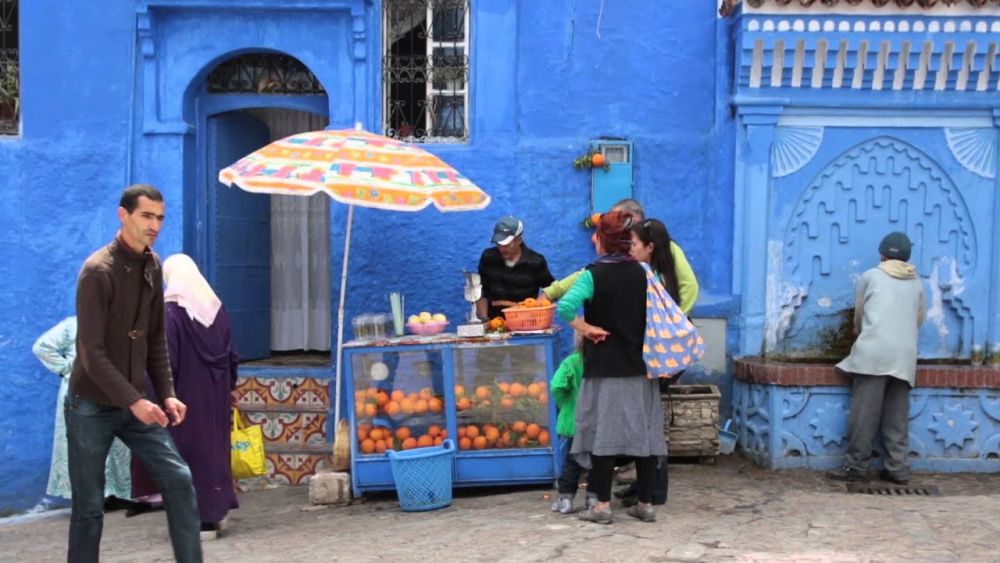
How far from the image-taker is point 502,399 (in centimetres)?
676

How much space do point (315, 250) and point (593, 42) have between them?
10.4 ft

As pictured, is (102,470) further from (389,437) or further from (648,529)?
(648,529)

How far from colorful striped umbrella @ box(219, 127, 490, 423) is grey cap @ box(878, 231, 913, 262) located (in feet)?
9.14

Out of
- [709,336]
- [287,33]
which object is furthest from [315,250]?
[709,336]

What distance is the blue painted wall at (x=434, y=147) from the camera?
26.2ft

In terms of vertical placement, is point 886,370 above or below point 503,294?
below

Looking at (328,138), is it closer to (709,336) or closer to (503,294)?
(503,294)

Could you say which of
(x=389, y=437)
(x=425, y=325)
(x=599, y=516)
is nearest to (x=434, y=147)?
(x=425, y=325)

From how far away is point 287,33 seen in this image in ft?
26.3

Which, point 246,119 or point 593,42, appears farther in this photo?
point 246,119

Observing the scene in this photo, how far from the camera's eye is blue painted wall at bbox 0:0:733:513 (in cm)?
799

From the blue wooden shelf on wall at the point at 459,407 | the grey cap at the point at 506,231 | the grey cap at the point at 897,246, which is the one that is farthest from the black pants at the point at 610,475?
the grey cap at the point at 897,246

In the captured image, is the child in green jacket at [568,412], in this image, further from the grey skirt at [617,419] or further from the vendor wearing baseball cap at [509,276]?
the vendor wearing baseball cap at [509,276]

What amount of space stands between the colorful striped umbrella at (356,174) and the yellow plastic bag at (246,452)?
1.53 m
